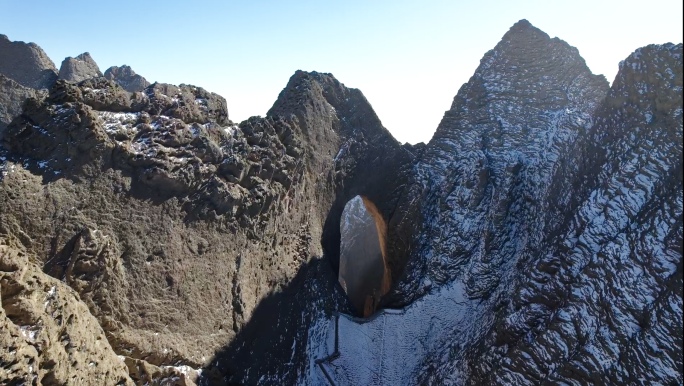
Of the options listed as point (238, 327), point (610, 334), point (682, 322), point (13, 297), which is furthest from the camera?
point (238, 327)

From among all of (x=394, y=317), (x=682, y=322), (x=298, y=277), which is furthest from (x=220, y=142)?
(x=682, y=322)

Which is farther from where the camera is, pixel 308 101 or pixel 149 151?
pixel 308 101

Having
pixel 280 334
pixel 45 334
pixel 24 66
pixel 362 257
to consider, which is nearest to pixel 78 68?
pixel 24 66

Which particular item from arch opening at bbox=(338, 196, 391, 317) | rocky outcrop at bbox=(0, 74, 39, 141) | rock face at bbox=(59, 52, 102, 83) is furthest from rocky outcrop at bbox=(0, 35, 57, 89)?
arch opening at bbox=(338, 196, 391, 317)

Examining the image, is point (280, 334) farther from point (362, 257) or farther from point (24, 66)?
point (24, 66)

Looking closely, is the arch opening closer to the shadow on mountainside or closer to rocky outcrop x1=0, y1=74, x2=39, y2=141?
the shadow on mountainside

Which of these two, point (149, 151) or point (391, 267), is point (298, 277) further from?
point (149, 151)
